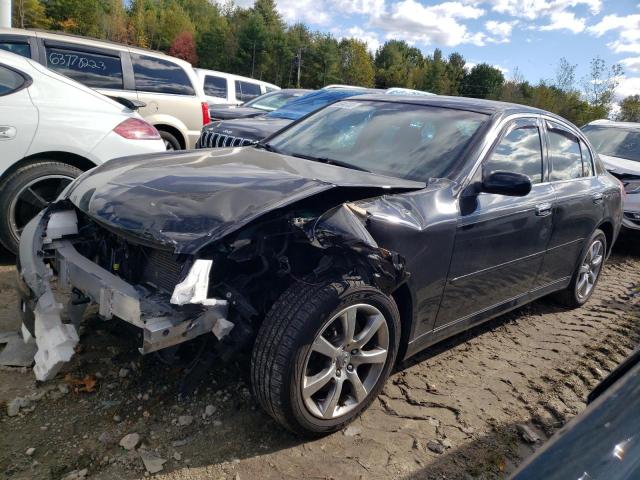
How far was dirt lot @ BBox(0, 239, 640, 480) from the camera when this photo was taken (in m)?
2.32

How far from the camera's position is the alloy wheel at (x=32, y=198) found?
4160 mm

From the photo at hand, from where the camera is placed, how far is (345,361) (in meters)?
2.55

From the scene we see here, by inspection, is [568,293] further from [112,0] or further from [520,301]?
[112,0]

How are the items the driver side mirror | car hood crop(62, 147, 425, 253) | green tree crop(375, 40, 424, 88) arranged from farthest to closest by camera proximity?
green tree crop(375, 40, 424, 88)
the driver side mirror
car hood crop(62, 147, 425, 253)

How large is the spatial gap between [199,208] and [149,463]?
1.15 m

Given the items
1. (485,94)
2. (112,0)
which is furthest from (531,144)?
(485,94)

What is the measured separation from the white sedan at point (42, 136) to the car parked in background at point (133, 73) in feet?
7.98

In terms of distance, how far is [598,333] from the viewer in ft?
14.1

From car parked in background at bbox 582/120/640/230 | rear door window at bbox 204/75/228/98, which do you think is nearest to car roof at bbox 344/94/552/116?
car parked in background at bbox 582/120/640/230

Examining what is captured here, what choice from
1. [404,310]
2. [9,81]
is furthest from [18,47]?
[404,310]

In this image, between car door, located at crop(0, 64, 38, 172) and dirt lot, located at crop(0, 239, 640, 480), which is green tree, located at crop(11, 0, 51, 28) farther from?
dirt lot, located at crop(0, 239, 640, 480)

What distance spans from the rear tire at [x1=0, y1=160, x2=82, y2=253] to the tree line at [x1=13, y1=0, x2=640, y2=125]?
3136cm

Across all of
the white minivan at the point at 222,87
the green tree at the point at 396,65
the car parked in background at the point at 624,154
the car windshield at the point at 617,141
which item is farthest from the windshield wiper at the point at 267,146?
the green tree at the point at 396,65

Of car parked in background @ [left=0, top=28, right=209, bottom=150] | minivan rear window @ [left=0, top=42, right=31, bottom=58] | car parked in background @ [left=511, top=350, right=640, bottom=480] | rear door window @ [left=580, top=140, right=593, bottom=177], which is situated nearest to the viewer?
car parked in background @ [left=511, top=350, right=640, bottom=480]
